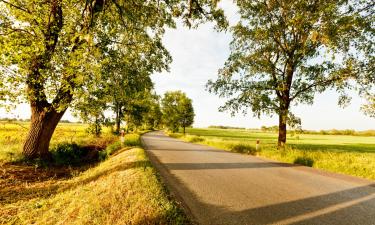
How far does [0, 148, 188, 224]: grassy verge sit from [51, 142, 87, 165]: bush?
411cm

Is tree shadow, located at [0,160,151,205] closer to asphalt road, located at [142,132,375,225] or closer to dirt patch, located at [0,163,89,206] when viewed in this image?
dirt patch, located at [0,163,89,206]

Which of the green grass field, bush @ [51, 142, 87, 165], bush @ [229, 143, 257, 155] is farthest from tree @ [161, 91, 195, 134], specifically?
the green grass field

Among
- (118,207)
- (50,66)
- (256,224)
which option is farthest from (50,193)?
(256,224)

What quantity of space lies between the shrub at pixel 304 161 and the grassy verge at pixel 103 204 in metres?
8.34

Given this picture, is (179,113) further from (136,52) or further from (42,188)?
(42,188)

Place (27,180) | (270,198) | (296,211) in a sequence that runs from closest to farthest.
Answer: (296,211)
(270,198)
(27,180)

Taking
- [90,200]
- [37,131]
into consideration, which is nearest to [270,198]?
[90,200]

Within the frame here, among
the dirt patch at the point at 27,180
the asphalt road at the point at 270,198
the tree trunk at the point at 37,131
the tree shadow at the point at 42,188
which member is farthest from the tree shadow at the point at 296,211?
the tree trunk at the point at 37,131

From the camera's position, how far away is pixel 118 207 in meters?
4.49

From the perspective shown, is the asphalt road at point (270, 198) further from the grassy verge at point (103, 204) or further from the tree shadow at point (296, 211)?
the grassy verge at point (103, 204)

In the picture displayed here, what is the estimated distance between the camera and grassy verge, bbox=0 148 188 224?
158 inches

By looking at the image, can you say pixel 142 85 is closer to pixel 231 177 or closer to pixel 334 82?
pixel 231 177

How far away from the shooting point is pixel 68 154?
40.6ft

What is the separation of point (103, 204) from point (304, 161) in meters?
10.4
